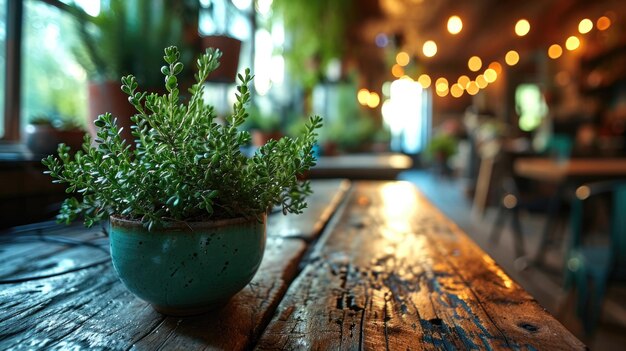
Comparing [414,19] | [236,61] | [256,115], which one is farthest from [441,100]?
[236,61]

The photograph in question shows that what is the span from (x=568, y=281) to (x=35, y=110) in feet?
8.74

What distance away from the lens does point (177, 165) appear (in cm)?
47

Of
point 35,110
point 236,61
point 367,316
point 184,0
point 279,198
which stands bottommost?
point 367,316

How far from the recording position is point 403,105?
13406 millimetres

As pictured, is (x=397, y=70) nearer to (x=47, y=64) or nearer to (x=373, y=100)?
(x=373, y=100)

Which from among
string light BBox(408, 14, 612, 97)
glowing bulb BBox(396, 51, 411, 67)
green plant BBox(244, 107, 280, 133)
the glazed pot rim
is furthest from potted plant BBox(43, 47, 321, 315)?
glowing bulb BBox(396, 51, 411, 67)

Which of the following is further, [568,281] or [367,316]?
[568,281]

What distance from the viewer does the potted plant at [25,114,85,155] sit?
1084 millimetres

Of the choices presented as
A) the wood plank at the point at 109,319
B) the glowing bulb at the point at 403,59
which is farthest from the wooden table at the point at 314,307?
the glowing bulb at the point at 403,59

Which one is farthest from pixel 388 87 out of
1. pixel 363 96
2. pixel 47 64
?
pixel 47 64

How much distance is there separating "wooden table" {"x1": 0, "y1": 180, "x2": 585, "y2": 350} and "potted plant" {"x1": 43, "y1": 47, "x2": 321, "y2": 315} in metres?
0.06

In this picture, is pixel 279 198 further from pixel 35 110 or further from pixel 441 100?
pixel 441 100

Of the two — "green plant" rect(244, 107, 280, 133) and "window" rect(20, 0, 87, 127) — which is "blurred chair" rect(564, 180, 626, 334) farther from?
"window" rect(20, 0, 87, 127)

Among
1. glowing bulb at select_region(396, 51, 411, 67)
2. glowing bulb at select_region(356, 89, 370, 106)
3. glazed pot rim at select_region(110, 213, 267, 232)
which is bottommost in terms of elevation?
glazed pot rim at select_region(110, 213, 267, 232)
